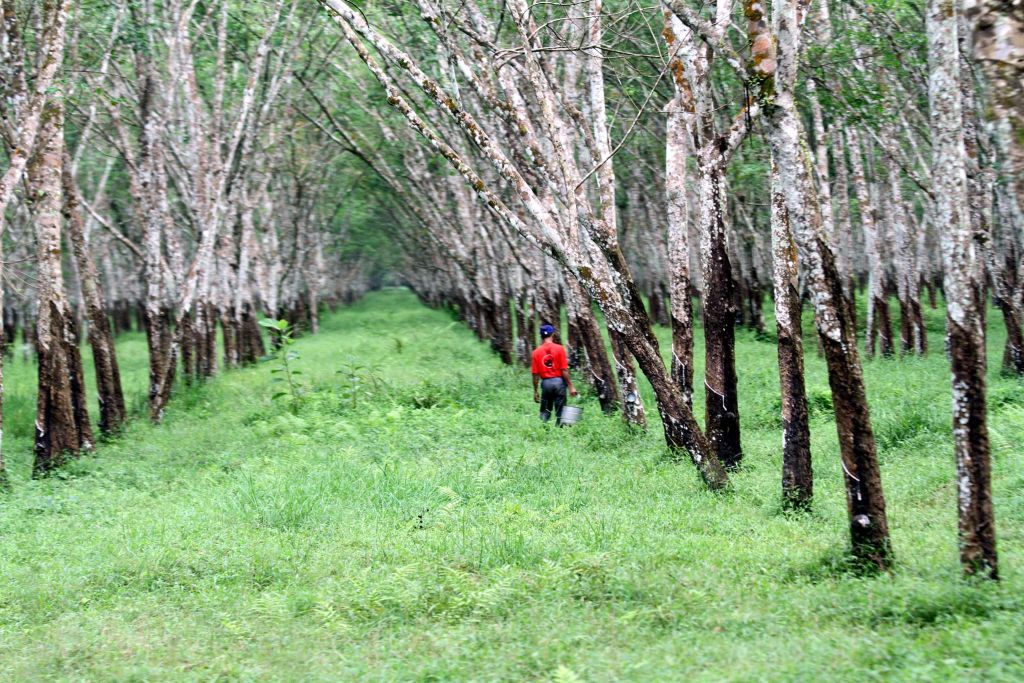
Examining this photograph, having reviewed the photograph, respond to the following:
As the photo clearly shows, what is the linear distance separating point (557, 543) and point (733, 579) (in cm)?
163

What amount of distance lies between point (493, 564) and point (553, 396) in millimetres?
6679

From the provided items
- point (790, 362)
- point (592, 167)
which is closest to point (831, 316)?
point (790, 362)

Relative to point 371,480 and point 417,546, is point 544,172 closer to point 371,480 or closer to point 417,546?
point 371,480

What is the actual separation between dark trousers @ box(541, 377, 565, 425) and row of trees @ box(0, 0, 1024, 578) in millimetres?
1033

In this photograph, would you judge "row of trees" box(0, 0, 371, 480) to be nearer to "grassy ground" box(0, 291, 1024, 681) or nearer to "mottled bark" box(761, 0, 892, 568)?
"grassy ground" box(0, 291, 1024, 681)

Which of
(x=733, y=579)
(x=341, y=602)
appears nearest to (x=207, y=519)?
(x=341, y=602)

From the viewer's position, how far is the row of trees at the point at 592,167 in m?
7.01

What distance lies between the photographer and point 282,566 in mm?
7902

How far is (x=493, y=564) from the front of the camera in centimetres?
770

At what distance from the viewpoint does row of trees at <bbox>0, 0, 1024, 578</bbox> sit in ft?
23.0

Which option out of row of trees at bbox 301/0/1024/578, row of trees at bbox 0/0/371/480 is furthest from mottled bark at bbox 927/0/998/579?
row of trees at bbox 0/0/371/480

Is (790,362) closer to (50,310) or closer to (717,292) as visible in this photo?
(717,292)

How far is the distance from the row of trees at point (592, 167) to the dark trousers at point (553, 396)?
40.7 inches

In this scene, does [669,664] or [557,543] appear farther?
[557,543]
